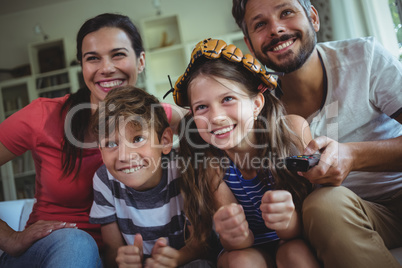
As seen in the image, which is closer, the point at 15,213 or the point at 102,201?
the point at 102,201

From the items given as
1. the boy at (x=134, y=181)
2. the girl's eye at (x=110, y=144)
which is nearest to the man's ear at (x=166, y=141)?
the boy at (x=134, y=181)

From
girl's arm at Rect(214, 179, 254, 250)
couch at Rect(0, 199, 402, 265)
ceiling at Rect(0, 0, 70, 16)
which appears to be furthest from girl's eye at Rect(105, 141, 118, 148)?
ceiling at Rect(0, 0, 70, 16)

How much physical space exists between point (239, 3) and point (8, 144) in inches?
43.0

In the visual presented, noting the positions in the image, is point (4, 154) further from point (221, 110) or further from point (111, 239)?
point (221, 110)

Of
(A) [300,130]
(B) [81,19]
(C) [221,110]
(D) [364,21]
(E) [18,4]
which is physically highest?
(E) [18,4]

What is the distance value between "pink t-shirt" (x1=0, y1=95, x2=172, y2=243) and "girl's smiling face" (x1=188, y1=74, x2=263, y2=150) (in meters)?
0.53

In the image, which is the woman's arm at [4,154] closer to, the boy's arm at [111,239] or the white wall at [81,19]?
the boy's arm at [111,239]

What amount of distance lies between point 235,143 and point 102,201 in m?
0.53

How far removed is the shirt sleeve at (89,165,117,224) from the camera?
4.04ft

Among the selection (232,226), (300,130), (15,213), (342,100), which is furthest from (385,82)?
(15,213)

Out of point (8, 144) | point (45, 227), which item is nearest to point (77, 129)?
point (8, 144)

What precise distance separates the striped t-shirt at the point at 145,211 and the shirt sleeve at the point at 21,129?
1.19 feet

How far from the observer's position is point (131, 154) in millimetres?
1181

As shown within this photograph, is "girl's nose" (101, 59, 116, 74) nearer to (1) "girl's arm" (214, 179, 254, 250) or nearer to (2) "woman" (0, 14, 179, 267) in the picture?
(2) "woman" (0, 14, 179, 267)
